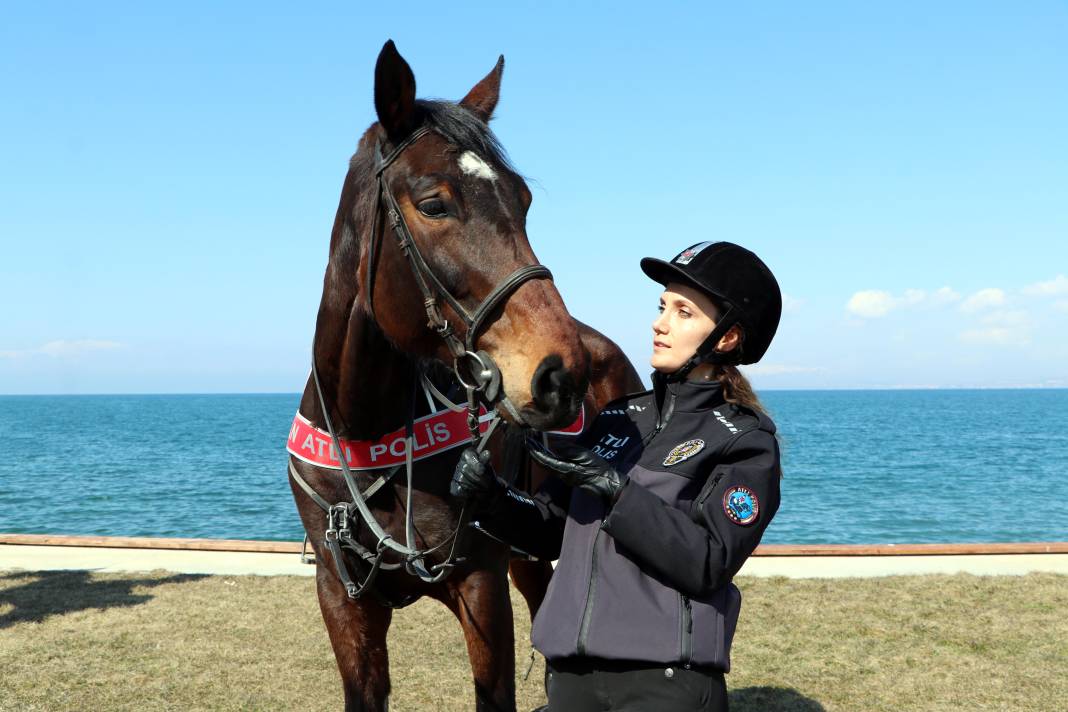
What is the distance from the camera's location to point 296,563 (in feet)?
29.1

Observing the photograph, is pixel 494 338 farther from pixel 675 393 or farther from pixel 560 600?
pixel 560 600

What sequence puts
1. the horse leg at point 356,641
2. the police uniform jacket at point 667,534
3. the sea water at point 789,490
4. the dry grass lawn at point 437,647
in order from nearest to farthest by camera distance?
1. the police uniform jacket at point 667,534
2. the horse leg at point 356,641
3. the dry grass lawn at point 437,647
4. the sea water at point 789,490

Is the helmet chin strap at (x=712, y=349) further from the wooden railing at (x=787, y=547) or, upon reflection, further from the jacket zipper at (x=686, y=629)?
the wooden railing at (x=787, y=547)

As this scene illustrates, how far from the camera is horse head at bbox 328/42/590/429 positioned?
7.00ft

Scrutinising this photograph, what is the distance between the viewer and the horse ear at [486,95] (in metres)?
3.05

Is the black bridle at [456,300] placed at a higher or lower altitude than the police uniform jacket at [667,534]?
higher

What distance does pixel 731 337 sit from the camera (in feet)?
7.95

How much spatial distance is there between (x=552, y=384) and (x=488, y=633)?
1.38 metres

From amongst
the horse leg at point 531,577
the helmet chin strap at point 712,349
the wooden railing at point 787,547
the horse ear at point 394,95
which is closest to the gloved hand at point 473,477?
the helmet chin strap at point 712,349

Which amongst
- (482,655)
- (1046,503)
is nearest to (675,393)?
(482,655)

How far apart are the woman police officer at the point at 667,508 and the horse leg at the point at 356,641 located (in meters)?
0.97

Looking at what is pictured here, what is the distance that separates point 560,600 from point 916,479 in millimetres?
40582

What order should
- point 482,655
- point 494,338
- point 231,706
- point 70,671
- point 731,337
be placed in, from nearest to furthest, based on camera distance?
1. point 494,338
2. point 731,337
3. point 482,655
4. point 231,706
5. point 70,671

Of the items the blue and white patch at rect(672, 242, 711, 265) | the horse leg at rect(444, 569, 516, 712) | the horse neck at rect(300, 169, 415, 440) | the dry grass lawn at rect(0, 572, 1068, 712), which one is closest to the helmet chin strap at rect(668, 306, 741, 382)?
the blue and white patch at rect(672, 242, 711, 265)
